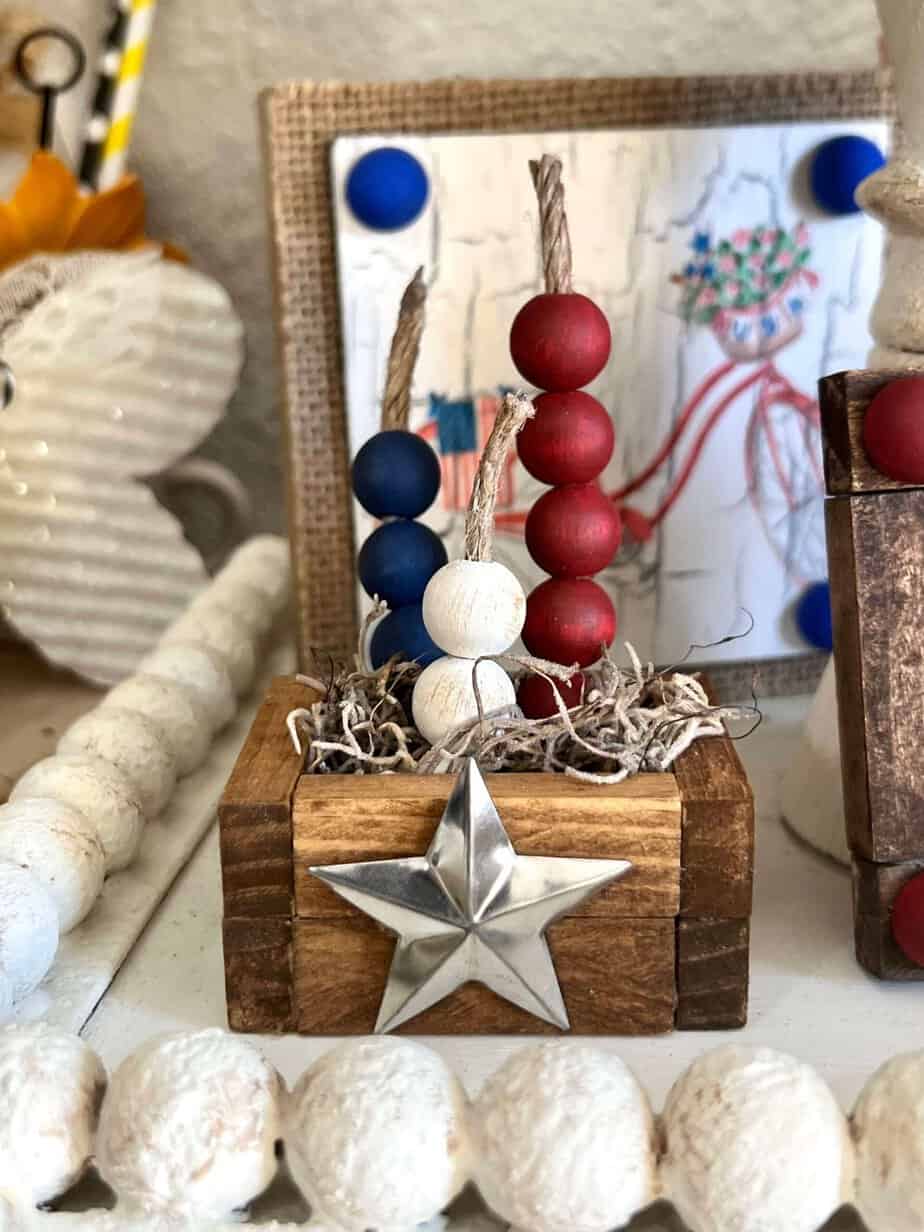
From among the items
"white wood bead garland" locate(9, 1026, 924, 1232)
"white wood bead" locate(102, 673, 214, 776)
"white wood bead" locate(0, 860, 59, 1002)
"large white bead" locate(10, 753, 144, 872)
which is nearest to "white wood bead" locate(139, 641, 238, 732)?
"white wood bead" locate(102, 673, 214, 776)

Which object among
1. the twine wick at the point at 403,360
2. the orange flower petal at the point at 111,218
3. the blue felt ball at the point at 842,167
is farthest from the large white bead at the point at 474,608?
the orange flower petal at the point at 111,218

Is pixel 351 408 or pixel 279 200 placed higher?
pixel 279 200

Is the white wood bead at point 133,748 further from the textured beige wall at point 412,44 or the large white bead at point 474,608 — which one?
the textured beige wall at point 412,44

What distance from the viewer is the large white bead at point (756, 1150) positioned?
0.32 m

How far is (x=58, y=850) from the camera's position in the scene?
48cm

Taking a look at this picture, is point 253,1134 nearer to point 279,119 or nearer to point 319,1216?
point 319,1216

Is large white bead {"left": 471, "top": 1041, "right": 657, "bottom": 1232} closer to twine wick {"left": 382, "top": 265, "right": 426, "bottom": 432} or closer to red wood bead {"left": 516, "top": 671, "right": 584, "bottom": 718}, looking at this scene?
red wood bead {"left": 516, "top": 671, "right": 584, "bottom": 718}

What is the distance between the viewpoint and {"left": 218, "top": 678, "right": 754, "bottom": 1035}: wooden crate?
404 mm

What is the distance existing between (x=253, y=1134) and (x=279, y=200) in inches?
17.8

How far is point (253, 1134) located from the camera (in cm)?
34

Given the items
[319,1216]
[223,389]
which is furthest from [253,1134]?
[223,389]

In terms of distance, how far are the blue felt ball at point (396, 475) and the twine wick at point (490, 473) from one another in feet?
0.21

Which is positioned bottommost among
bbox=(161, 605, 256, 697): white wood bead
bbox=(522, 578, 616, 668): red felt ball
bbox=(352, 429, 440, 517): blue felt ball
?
bbox=(161, 605, 256, 697): white wood bead

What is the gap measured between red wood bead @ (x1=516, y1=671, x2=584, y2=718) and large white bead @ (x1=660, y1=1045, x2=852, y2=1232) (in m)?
0.16
